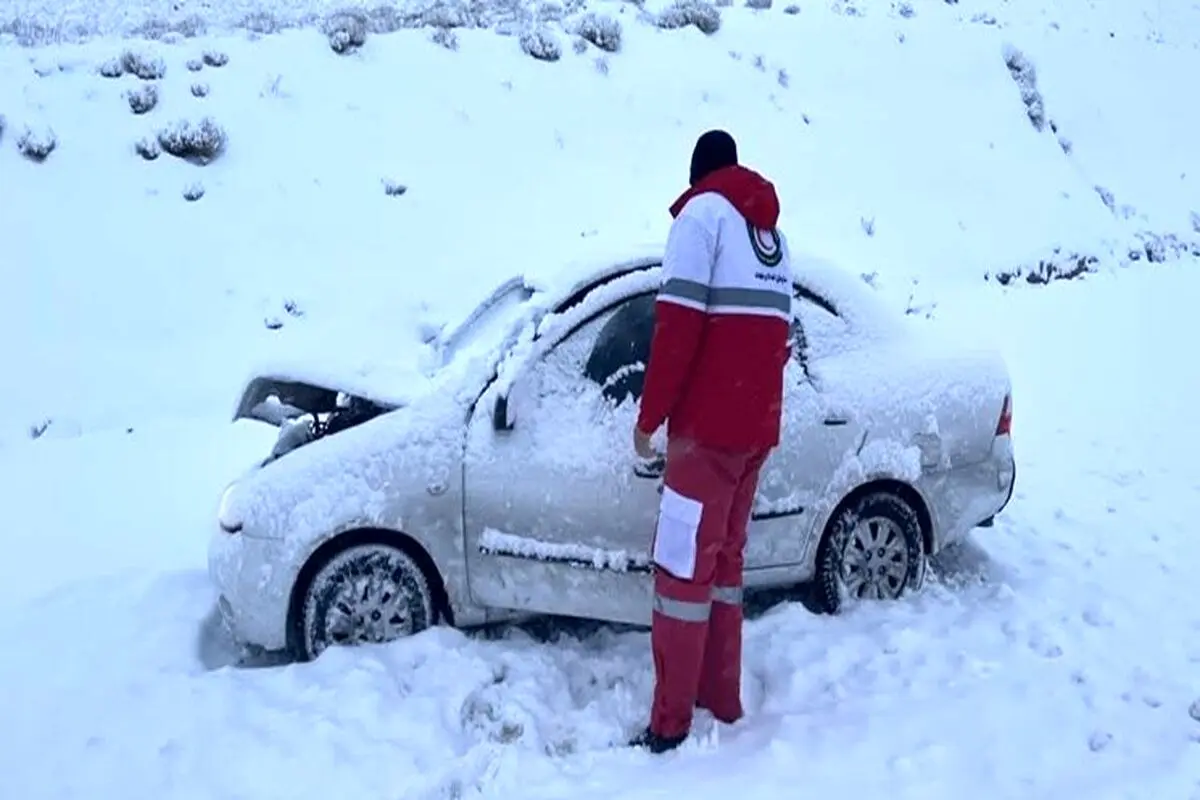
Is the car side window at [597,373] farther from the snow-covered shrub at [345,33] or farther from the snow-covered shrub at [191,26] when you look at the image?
→ the snow-covered shrub at [191,26]

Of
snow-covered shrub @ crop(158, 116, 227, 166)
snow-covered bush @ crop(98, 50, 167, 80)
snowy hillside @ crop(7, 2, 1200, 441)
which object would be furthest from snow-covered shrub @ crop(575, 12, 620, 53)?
snow-covered shrub @ crop(158, 116, 227, 166)

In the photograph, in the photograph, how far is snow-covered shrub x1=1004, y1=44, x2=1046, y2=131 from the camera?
51.7ft

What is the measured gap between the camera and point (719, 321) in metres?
3.88

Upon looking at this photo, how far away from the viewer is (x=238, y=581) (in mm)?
4570

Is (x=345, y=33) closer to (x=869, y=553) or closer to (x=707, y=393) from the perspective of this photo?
(x=869, y=553)

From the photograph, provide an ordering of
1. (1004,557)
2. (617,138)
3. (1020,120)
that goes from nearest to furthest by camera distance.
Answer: (1004,557) → (617,138) → (1020,120)

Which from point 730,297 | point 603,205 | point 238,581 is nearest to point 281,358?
point 238,581

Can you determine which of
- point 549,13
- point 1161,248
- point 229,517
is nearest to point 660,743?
point 229,517

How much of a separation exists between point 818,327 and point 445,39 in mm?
9204

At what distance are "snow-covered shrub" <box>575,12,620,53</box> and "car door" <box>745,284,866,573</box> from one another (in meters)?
9.75

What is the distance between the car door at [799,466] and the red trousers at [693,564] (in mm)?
690

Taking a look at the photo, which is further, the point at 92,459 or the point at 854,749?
the point at 92,459

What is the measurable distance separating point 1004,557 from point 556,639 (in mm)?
2247

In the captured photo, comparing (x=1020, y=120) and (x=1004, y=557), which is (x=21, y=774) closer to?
(x=1004, y=557)
